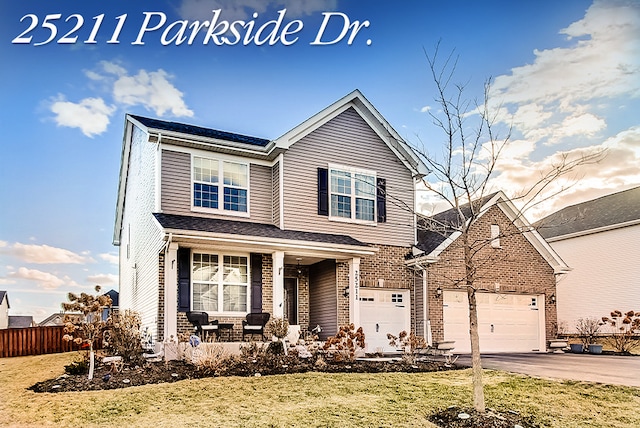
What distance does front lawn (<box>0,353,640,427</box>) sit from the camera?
9172 mm

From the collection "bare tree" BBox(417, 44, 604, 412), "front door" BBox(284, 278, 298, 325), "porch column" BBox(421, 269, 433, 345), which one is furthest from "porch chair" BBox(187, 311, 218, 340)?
"porch column" BBox(421, 269, 433, 345)

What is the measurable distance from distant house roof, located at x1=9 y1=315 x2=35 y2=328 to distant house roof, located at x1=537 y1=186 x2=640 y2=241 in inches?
1460

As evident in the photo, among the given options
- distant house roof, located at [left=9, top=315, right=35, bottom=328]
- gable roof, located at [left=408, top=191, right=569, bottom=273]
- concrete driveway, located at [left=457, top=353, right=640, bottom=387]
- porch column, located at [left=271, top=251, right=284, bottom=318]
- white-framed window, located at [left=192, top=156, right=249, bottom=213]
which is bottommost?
distant house roof, located at [left=9, top=315, right=35, bottom=328]

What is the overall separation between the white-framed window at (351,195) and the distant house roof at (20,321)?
34640mm

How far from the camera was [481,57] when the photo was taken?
40.0ft

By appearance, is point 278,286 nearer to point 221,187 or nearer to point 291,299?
point 291,299

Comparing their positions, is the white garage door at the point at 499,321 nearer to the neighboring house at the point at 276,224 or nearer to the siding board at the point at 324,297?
the neighboring house at the point at 276,224

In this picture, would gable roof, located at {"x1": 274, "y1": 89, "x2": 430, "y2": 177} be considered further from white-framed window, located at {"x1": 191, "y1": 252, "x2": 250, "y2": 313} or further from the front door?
the front door

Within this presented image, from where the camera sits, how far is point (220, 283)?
1566 cm

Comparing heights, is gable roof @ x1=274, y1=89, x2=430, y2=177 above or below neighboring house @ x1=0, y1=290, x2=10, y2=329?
above

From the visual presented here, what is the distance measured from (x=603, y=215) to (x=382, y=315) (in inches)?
534

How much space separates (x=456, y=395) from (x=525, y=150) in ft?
20.4

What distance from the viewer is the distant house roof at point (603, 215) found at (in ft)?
80.8

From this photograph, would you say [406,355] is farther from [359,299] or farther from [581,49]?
[581,49]
